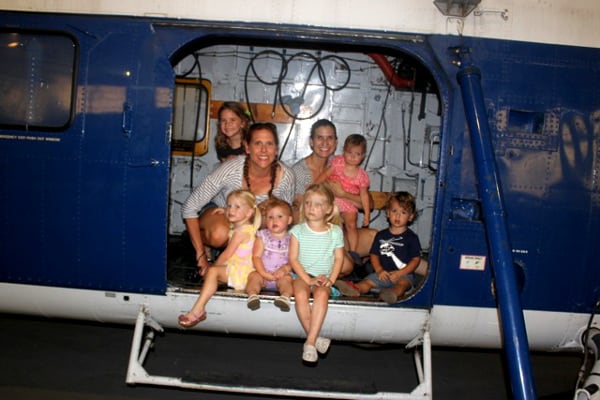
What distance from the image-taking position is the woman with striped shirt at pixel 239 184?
3.87 metres

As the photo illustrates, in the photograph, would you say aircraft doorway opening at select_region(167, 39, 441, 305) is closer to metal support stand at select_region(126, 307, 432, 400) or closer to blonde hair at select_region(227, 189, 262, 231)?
blonde hair at select_region(227, 189, 262, 231)

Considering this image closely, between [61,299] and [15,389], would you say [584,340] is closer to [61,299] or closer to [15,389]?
[61,299]

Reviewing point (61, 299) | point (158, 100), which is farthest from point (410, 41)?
point (61, 299)

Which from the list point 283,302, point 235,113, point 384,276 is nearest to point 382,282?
point 384,276

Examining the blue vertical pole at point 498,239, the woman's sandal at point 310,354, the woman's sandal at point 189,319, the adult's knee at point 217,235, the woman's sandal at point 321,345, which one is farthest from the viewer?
the adult's knee at point 217,235

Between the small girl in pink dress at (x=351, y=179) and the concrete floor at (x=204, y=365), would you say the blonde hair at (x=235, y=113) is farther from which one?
the concrete floor at (x=204, y=365)

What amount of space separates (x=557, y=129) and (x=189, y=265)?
133 inches

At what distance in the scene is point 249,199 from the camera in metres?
3.67

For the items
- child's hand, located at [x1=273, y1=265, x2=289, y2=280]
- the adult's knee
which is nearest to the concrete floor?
child's hand, located at [x1=273, y1=265, x2=289, y2=280]

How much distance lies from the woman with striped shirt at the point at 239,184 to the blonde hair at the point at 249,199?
12.0 inches

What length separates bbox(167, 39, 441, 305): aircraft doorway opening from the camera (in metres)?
5.99

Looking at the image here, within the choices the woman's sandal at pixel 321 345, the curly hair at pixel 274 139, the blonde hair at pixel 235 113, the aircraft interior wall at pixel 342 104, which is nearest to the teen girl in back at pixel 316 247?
the woman's sandal at pixel 321 345

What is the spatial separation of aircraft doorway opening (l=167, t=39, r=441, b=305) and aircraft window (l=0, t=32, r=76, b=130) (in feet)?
8.00

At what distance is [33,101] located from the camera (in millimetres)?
3543
